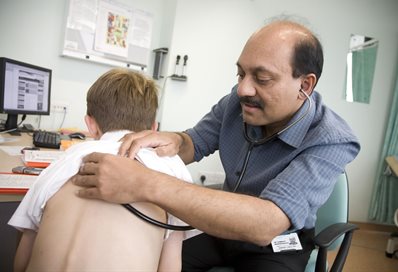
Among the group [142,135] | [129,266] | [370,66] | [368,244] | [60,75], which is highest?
[370,66]

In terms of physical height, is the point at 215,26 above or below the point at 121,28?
→ above

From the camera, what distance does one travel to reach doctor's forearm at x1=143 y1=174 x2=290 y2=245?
769 mm

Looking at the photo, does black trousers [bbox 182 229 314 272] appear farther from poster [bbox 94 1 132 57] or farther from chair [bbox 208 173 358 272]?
poster [bbox 94 1 132 57]

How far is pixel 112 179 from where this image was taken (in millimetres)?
740

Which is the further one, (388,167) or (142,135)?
(388,167)

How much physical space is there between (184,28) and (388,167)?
250cm

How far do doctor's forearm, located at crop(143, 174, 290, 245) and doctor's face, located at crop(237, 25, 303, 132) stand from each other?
14.3 inches

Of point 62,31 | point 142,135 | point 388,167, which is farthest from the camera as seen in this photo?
point 388,167

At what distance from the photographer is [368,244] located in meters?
3.15

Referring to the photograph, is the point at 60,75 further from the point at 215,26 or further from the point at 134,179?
the point at 134,179

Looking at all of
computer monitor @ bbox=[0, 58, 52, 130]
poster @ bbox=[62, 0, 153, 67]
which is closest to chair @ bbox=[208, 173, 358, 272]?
computer monitor @ bbox=[0, 58, 52, 130]

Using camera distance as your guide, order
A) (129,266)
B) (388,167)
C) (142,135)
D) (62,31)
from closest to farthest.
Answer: (129,266) < (142,135) < (62,31) < (388,167)

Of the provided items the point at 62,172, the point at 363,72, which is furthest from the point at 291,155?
the point at 363,72

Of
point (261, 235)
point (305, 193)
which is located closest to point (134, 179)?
point (261, 235)
